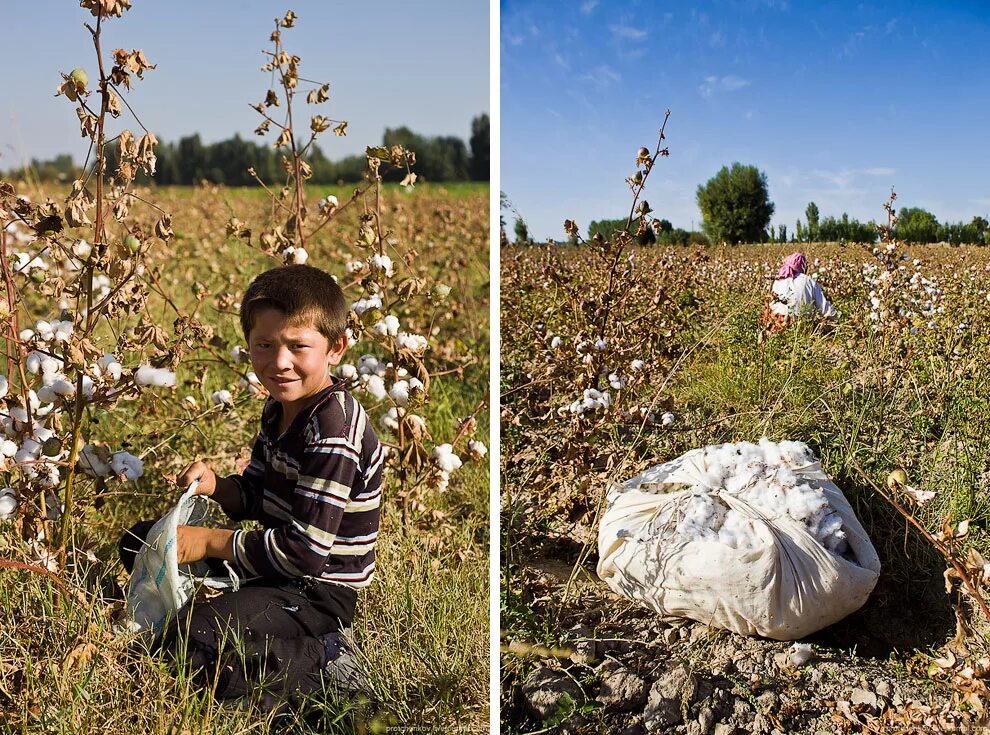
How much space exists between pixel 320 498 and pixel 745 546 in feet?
3.11

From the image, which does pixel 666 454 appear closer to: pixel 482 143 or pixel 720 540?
pixel 720 540

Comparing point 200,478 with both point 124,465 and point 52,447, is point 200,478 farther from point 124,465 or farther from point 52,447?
point 52,447

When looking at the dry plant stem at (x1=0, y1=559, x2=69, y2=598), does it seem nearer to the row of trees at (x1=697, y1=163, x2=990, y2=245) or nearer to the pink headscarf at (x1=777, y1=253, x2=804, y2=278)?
the row of trees at (x1=697, y1=163, x2=990, y2=245)

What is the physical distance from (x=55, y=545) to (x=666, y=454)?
164 centimetres

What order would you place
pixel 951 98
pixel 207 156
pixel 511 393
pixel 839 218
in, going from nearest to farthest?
pixel 951 98 → pixel 839 218 → pixel 511 393 → pixel 207 156

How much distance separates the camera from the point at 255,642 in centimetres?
153

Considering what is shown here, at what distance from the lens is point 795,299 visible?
8.04ft

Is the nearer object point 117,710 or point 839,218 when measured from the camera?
point 117,710

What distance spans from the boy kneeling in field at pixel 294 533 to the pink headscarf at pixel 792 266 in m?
1.27

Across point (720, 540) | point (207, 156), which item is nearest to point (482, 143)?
point (207, 156)

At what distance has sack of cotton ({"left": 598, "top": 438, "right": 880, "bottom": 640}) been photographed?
1.81m

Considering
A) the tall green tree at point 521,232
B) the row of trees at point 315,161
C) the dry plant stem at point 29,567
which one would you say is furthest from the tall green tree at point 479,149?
the dry plant stem at point 29,567

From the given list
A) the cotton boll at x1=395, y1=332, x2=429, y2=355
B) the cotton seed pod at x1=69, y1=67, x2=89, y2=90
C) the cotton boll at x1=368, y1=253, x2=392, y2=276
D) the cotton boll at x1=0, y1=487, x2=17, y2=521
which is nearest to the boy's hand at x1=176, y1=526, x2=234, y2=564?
the cotton boll at x1=0, y1=487, x2=17, y2=521

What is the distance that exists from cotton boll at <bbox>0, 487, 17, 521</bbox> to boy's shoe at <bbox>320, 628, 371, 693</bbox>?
25.6 inches
